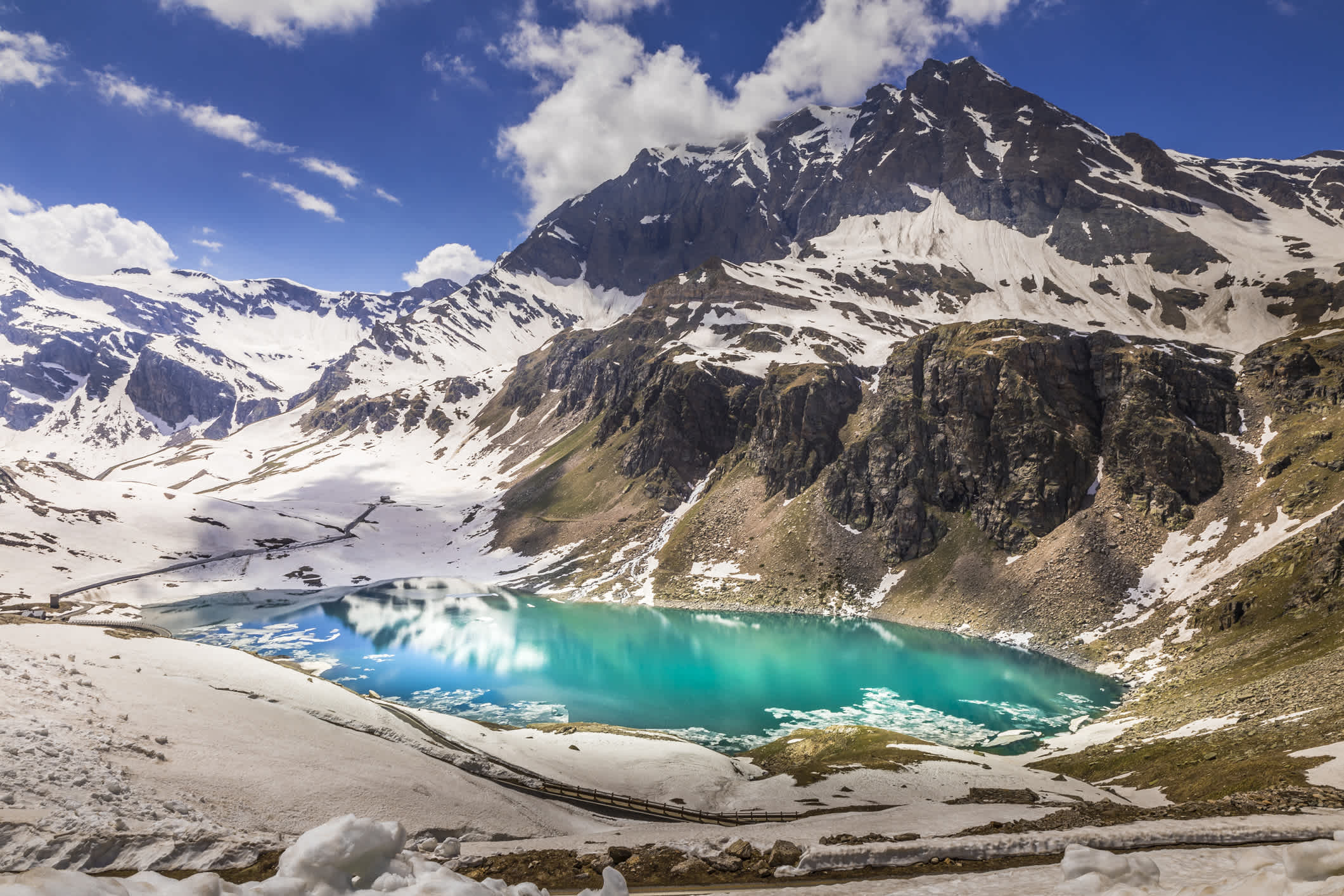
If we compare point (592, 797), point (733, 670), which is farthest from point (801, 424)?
point (592, 797)

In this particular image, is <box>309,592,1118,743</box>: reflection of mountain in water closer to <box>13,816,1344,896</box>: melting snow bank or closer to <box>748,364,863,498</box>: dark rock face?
<box>748,364,863,498</box>: dark rock face

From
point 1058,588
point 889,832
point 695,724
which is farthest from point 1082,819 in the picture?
point 1058,588

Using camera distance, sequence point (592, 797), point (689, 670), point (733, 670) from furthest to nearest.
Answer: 1. point (689, 670)
2. point (733, 670)
3. point (592, 797)

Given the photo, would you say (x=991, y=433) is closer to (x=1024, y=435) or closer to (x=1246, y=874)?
(x=1024, y=435)

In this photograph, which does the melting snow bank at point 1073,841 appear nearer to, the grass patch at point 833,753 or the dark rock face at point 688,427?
the grass patch at point 833,753

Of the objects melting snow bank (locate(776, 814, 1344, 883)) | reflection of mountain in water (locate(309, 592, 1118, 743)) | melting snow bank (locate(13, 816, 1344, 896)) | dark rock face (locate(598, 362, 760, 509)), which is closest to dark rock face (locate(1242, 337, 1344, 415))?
reflection of mountain in water (locate(309, 592, 1118, 743))
